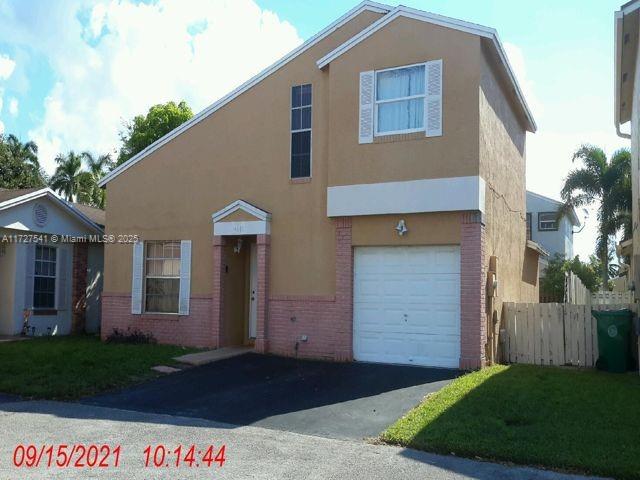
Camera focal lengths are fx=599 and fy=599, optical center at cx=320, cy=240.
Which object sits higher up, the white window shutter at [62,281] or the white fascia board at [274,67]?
the white fascia board at [274,67]

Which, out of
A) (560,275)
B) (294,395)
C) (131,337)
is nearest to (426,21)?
(294,395)

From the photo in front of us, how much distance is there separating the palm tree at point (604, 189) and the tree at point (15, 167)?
95.0ft

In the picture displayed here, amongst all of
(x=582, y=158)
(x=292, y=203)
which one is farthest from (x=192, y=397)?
(x=582, y=158)

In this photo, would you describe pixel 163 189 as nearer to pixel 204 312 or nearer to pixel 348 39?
pixel 204 312

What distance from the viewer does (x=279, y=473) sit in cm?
596

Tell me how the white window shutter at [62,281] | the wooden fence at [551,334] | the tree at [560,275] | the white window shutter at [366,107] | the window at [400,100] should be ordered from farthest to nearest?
the tree at [560,275], the white window shutter at [62,281], the white window shutter at [366,107], the wooden fence at [551,334], the window at [400,100]

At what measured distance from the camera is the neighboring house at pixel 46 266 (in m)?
17.0

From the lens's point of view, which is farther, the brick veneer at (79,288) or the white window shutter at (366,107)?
the brick veneer at (79,288)

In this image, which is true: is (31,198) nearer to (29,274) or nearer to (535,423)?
(29,274)

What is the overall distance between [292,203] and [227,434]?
696cm

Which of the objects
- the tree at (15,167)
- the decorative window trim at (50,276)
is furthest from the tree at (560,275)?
the tree at (15,167)

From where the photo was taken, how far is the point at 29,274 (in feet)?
57.3

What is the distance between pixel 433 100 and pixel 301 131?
129 inches
